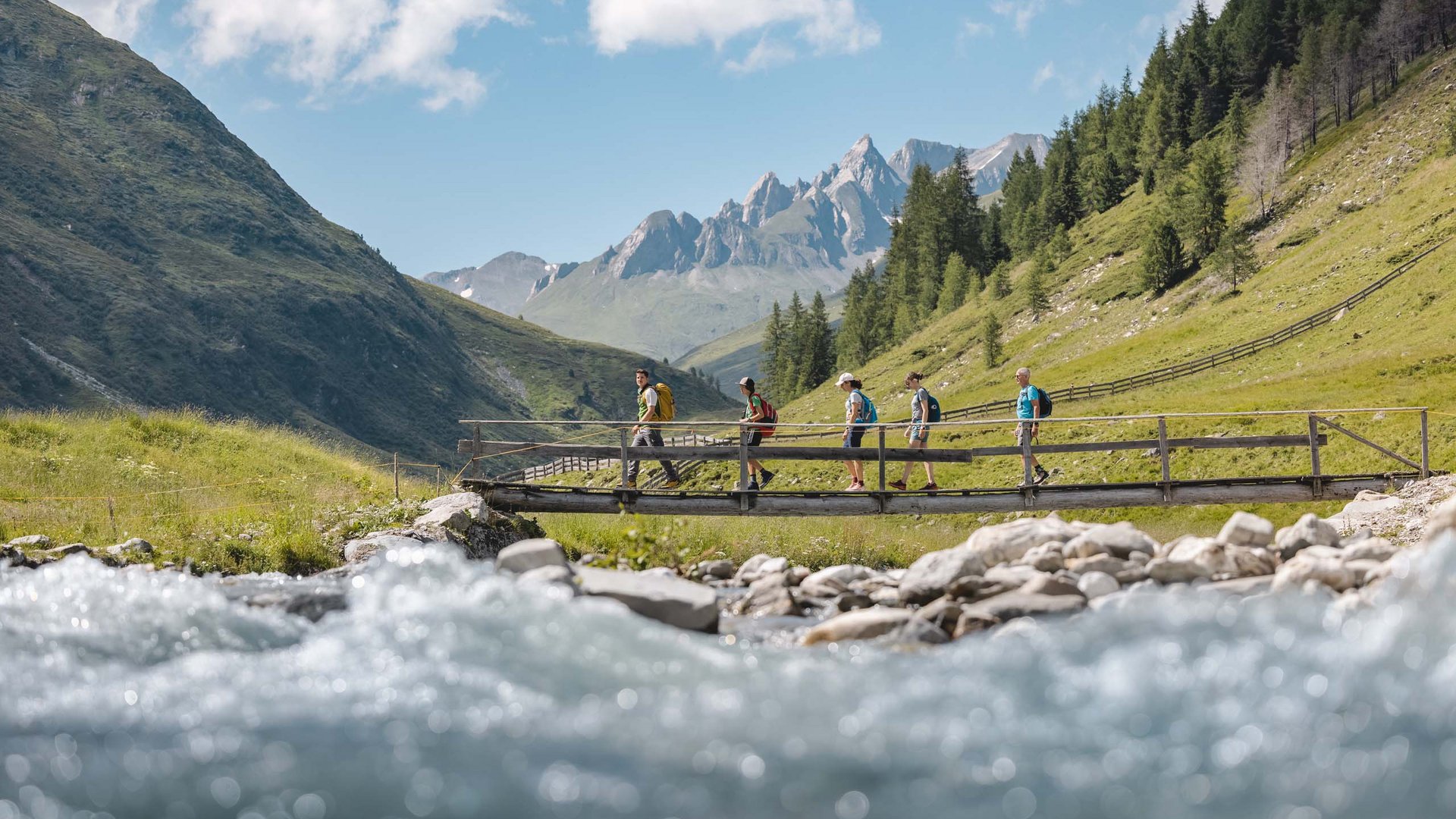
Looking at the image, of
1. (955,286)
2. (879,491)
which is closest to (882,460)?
(879,491)

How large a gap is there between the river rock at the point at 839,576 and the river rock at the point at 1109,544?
2.70 metres

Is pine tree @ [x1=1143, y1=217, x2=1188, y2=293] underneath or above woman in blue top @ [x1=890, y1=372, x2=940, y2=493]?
above

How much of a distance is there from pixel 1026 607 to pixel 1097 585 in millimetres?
1136

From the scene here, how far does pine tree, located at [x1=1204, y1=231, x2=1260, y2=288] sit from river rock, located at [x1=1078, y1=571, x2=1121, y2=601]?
8083 cm

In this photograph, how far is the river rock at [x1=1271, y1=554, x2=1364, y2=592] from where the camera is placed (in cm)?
1177

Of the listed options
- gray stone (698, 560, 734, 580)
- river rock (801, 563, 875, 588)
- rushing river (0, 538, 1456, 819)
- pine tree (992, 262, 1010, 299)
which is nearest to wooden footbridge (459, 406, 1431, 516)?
gray stone (698, 560, 734, 580)

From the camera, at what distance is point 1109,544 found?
13.6 m

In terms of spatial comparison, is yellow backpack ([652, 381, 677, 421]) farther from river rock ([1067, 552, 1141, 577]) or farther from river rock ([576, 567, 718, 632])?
river rock ([1067, 552, 1141, 577])

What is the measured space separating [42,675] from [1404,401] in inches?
1632

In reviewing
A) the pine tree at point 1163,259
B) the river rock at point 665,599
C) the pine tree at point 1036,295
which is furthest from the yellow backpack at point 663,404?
the pine tree at point 1036,295

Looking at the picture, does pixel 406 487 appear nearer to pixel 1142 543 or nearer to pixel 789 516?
pixel 789 516

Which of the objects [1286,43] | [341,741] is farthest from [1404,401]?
[1286,43]

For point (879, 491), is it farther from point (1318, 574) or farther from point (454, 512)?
point (1318, 574)

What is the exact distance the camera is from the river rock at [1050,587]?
1214 cm
